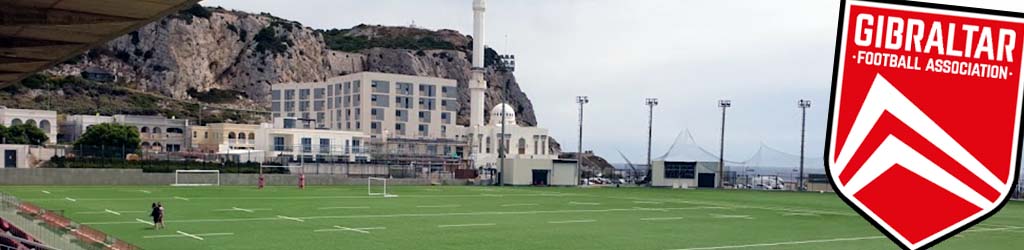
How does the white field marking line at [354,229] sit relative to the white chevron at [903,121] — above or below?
below

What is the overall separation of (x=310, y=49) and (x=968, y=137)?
198966mm

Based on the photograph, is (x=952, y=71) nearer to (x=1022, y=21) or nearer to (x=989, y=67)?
(x=989, y=67)

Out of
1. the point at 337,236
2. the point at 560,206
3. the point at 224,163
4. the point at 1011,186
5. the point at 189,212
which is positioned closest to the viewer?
the point at 1011,186

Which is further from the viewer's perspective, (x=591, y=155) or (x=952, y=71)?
(x=591, y=155)

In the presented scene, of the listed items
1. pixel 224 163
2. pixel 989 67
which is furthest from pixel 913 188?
pixel 224 163

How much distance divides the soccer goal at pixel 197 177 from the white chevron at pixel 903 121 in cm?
6384

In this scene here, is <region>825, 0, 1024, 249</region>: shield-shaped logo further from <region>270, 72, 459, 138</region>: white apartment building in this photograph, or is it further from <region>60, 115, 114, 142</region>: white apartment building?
<region>60, 115, 114, 142</region>: white apartment building

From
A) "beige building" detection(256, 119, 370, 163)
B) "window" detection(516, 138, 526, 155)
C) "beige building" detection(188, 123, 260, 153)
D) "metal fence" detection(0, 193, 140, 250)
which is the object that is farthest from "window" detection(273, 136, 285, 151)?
"metal fence" detection(0, 193, 140, 250)

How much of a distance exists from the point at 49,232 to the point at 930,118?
1068 inches

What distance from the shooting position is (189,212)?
37500 millimetres

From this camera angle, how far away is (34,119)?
4131 inches

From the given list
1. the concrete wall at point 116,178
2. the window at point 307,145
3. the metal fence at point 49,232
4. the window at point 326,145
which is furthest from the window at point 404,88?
the metal fence at point 49,232

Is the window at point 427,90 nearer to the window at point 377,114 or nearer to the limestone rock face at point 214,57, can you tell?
the window at point 377,114

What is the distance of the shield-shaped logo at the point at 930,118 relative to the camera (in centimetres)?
285
